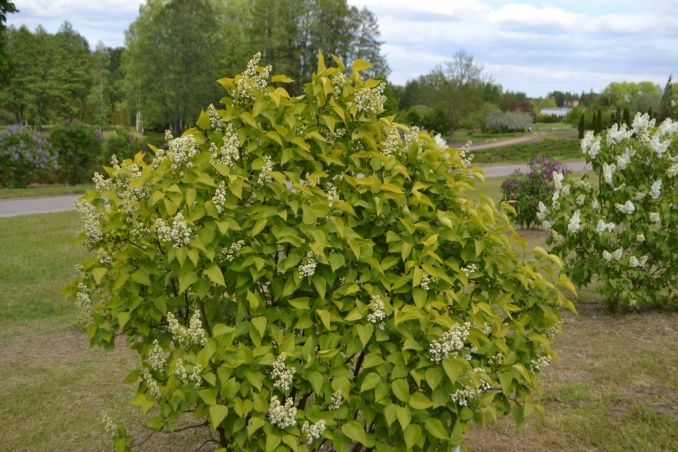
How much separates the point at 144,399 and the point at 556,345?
4512 mm

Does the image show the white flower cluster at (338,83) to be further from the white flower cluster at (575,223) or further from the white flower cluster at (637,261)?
the white flower cluster at (637,261)

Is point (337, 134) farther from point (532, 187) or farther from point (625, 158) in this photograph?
point (532, 187)

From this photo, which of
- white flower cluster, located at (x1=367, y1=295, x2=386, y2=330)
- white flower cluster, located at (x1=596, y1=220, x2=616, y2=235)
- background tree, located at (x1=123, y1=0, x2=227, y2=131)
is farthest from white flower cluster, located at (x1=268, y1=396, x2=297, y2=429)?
background tree, located at (x1=123, y1=0, x2=227, y2=131)

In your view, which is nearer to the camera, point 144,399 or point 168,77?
point 144,399

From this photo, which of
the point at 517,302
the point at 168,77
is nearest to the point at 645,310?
the point at 517,302

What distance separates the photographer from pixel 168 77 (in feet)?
132

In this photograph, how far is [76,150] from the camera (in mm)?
20188

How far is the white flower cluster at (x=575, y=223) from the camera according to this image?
20.3 ft

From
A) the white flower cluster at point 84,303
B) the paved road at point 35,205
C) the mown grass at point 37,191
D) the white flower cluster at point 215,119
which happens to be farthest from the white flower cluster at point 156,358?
the mown grass at point 37,191

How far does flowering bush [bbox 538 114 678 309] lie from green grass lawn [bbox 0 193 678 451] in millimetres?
538

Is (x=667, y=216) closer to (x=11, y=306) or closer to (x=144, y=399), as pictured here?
(x=144, y=399)

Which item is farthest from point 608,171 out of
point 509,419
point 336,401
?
point 336,401

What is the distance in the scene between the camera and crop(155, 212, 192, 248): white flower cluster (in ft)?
8.36

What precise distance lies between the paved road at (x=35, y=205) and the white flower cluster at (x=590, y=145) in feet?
40.9
